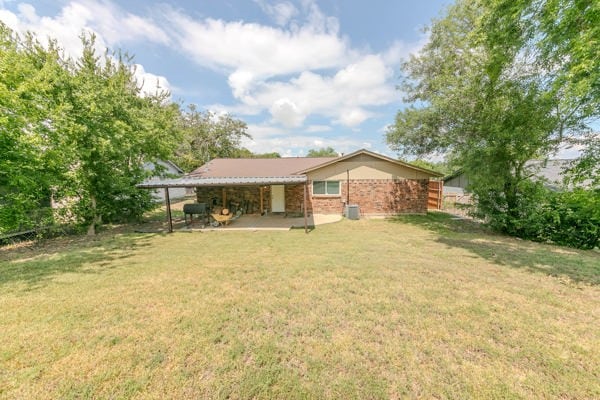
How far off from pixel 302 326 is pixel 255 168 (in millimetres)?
12887

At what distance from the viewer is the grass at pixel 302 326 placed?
2.41m

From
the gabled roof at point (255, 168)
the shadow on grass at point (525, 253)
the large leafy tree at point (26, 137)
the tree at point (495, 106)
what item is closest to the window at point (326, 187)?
the gabled roof at point (255, 168)

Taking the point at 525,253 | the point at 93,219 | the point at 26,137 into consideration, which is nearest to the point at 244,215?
the point at 93,219

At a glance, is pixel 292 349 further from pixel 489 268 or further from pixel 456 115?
pixel 456 115

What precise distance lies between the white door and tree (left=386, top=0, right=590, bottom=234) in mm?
7832

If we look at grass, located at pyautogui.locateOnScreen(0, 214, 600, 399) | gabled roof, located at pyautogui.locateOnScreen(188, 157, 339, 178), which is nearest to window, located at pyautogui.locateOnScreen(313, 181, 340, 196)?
gabled roof, located at pyautogui.locateOnScreen(188, 157, 339, 178)

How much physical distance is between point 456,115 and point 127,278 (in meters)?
12.5

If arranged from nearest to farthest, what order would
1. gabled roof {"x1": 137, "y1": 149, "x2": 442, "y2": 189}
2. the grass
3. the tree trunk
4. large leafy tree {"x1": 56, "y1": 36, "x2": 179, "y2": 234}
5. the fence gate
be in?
1. the grass
2. large leafy tree {"x1": 56, "y1": 36, "x2": 179, "y2": 234}
3. the tree trunk
4. gabled roof {"x1": 137, "y1": 149, "x2": 442, "y2": 189}
5. the fence gate

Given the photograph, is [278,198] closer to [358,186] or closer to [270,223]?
[270,223]

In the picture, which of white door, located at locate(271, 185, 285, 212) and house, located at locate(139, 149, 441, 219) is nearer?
house, located at locate(139, 149, 441, 219)

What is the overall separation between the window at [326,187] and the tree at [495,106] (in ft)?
15.9

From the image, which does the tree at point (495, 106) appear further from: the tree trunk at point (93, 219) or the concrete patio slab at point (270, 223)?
the tree trunk at point (93, 219)

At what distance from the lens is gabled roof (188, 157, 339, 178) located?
14.1 m

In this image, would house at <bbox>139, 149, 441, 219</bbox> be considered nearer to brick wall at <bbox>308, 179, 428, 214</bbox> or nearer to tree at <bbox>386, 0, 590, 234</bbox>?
brick wall at <bbox>308, 179, 428, 214</bbox>
